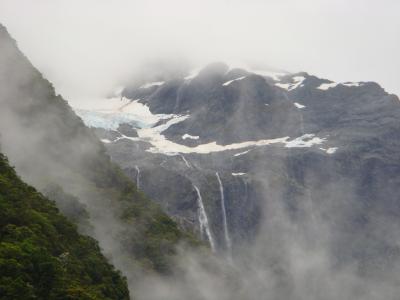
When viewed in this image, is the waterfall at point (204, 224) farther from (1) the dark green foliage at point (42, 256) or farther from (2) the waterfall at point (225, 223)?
(1) the dark green foliage at point (42, 256)

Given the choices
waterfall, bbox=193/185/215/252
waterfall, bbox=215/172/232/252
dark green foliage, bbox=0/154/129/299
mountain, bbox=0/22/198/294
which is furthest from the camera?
waterfall, bbox=215/172/232/252

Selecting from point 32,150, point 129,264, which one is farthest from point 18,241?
point 32,150

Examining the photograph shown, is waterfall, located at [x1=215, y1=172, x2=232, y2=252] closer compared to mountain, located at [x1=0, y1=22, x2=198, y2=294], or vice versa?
mountain, located at [x1=0, y1=22, x2=198, y2=294]

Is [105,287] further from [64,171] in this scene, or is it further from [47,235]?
[64,171]

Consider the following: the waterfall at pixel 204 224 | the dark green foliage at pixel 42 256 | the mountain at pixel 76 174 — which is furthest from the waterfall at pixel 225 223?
the dark green foliage at pixel 42 256

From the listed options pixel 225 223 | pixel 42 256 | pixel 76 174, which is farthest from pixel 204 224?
pixel 42 256

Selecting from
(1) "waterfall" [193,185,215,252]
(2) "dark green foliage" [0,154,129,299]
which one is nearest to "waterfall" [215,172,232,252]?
(1) "waterfall" [193,185,215,252]

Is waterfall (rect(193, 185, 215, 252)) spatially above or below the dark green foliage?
below

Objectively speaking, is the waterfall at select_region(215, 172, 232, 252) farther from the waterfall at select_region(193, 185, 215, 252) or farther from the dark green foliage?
the dark green foliage
